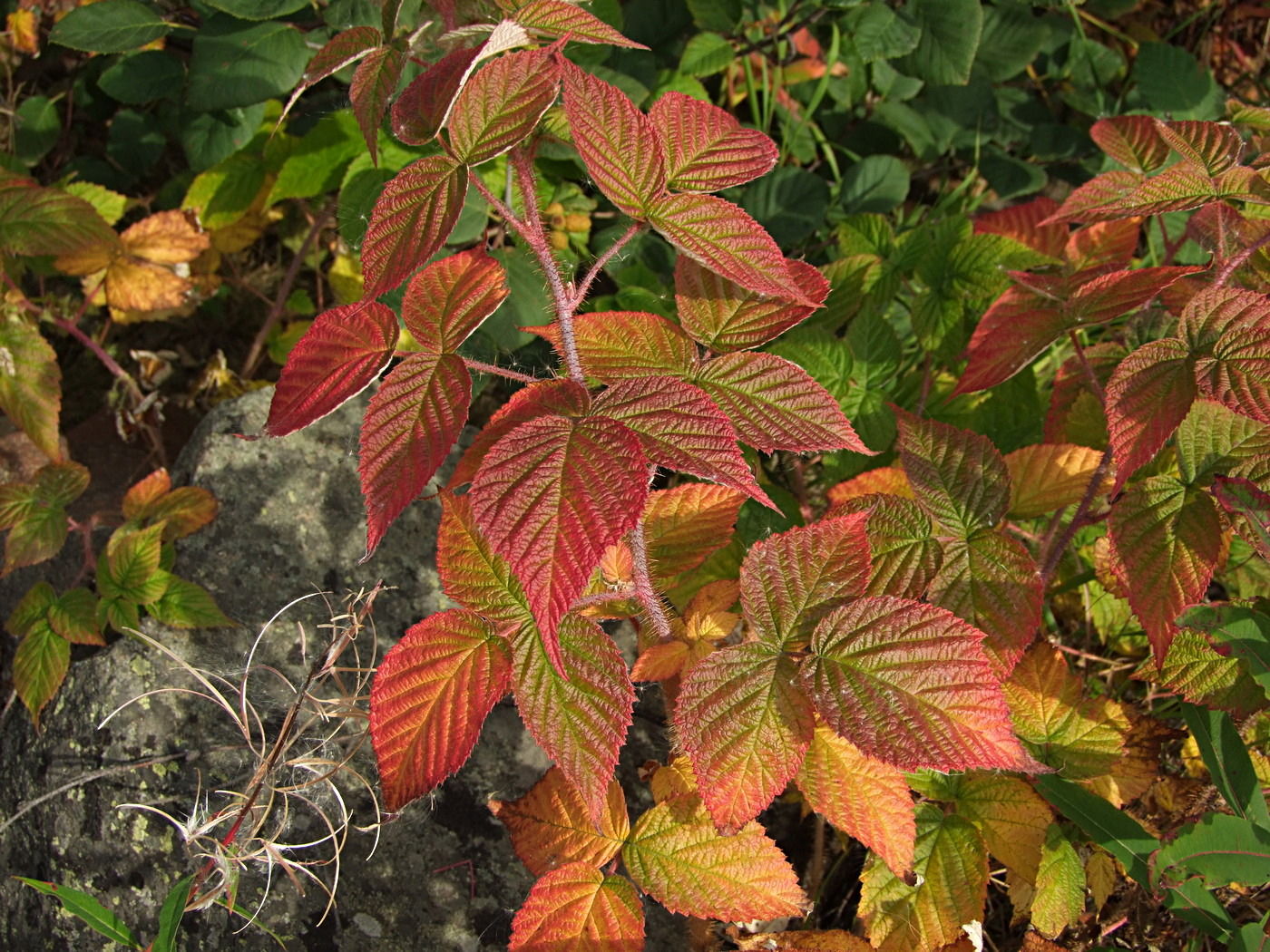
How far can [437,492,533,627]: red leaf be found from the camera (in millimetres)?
1063

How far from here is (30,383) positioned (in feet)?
5.60

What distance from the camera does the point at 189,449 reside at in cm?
180

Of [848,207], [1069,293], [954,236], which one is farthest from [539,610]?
[848,207]

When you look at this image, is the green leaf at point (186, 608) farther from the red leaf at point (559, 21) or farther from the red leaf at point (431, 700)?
the red leaf at point (559, 21)

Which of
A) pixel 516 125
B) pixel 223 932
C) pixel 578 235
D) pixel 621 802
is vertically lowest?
pixel 223 932

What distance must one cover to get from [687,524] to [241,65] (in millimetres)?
1308

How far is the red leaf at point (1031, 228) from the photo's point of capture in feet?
Result: 5.44

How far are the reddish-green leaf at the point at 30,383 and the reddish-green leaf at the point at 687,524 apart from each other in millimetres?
1147

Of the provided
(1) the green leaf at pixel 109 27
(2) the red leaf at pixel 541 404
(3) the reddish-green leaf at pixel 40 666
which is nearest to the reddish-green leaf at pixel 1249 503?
(2) the red leaf at pixel 541 404

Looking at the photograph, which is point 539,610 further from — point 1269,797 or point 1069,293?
point 1269,797

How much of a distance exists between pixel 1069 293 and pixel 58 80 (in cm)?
241

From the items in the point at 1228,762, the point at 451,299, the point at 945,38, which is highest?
the point at 945,38

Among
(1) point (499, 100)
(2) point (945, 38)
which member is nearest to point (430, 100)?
(1) point (499, 100)

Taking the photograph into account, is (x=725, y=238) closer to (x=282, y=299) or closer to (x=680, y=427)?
(x=680, y=427)
